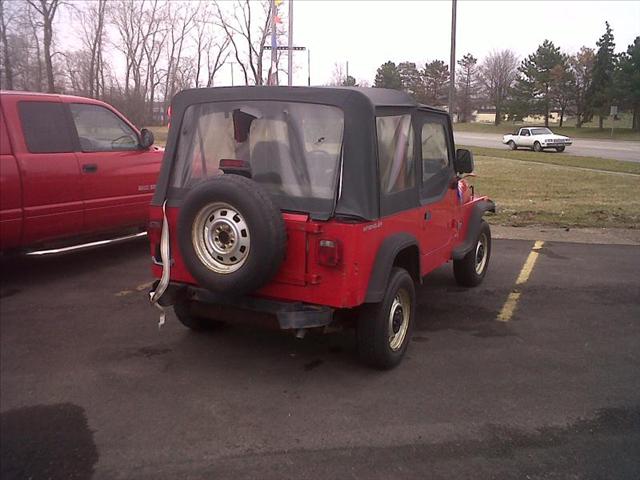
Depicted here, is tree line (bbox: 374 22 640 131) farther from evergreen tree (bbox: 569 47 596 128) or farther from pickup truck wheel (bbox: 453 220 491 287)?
pickup truck wheel (bbox: 453 220 491 287)

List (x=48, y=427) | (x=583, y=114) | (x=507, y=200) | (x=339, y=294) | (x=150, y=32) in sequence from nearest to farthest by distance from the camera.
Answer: (x=48, y=427)
(x=339, y=294)
(x=507, y=200)
(x=150, y=32)
(x=583, y=114)

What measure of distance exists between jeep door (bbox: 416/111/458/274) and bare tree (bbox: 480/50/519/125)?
278ft

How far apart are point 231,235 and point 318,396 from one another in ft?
3.95

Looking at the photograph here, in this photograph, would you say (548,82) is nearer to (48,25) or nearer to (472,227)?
(48,25)

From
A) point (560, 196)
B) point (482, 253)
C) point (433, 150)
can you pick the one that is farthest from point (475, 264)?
point (560, 196)

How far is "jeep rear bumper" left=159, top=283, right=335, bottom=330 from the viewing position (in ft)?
12.3

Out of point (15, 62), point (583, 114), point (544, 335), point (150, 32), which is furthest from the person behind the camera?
point (583, 114)

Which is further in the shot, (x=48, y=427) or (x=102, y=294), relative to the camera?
(x=102, y=294)

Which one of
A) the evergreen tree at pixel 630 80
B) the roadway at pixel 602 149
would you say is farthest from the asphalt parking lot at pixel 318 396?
the evergreen tree at pixel 630 80

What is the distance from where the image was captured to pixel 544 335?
5.04m

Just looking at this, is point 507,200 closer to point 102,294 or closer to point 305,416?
point 102,294

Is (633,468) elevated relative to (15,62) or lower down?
lower down

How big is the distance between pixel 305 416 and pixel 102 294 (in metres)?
3.40

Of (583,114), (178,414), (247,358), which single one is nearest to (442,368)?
(247,358)
